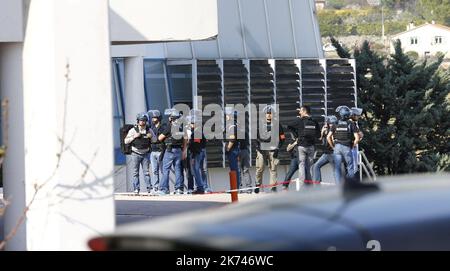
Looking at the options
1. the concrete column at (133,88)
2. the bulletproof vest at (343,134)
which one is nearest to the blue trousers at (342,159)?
the bulletproof vest at (343,134)

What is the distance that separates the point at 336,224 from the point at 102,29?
5.39 metres

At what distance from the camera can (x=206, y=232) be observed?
5117mm

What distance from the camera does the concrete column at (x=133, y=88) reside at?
31.0 meters

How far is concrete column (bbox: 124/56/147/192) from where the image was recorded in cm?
3098

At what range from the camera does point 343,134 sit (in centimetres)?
2166

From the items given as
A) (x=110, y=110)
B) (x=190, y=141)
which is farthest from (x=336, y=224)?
(x=190, y=141)

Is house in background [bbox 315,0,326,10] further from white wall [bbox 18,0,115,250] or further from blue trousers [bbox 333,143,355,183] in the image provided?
white wall [bbox 18,0,115,250]

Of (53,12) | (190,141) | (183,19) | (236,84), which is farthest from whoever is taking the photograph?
(236,84)

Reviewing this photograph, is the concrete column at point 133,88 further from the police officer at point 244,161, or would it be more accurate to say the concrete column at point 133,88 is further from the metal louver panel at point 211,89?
the police officer at point 244,161

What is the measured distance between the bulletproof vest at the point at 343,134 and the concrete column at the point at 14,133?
1092cm

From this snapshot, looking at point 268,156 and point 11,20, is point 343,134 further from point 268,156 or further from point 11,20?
point 11,20

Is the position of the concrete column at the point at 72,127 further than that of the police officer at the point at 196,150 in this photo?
No

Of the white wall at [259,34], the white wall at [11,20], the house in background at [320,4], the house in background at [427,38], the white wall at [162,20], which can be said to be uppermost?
the house in background at [320,4]
